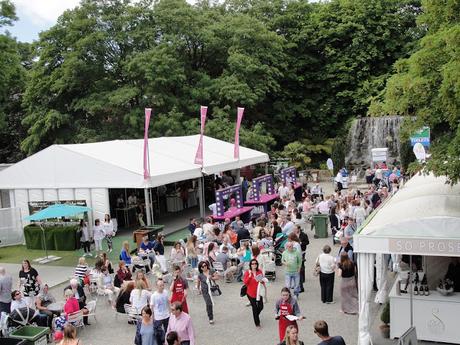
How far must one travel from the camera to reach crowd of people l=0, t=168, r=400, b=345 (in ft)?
29.0

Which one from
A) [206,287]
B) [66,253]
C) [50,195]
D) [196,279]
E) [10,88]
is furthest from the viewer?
[10,88]

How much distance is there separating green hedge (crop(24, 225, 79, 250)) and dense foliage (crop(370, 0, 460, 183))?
1320 centimetres

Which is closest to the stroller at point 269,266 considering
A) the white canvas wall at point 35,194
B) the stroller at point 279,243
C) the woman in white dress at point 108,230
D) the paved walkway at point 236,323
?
the paved walkway at point 236,323

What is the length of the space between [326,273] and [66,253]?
36.8 feet

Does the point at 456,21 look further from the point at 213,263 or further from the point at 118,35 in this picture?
the point at 118,35

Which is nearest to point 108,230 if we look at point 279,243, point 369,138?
point 279,243

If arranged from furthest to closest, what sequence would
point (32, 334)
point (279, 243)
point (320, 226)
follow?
point (320, 226) < point (279, 243) < point (32, 334)

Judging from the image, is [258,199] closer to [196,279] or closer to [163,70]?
[196,279]

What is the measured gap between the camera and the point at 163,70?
114 ft

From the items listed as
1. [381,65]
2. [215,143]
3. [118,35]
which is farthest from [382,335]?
[381,65]

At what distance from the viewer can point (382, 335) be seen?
1059 cm

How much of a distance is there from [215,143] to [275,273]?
16.2 metres

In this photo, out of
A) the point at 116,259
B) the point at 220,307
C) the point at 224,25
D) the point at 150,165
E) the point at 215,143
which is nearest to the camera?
the point at 220,307

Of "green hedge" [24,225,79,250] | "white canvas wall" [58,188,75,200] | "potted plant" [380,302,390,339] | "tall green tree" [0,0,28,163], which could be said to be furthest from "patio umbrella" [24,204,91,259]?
"tall green tree" [0,0,28,163]
